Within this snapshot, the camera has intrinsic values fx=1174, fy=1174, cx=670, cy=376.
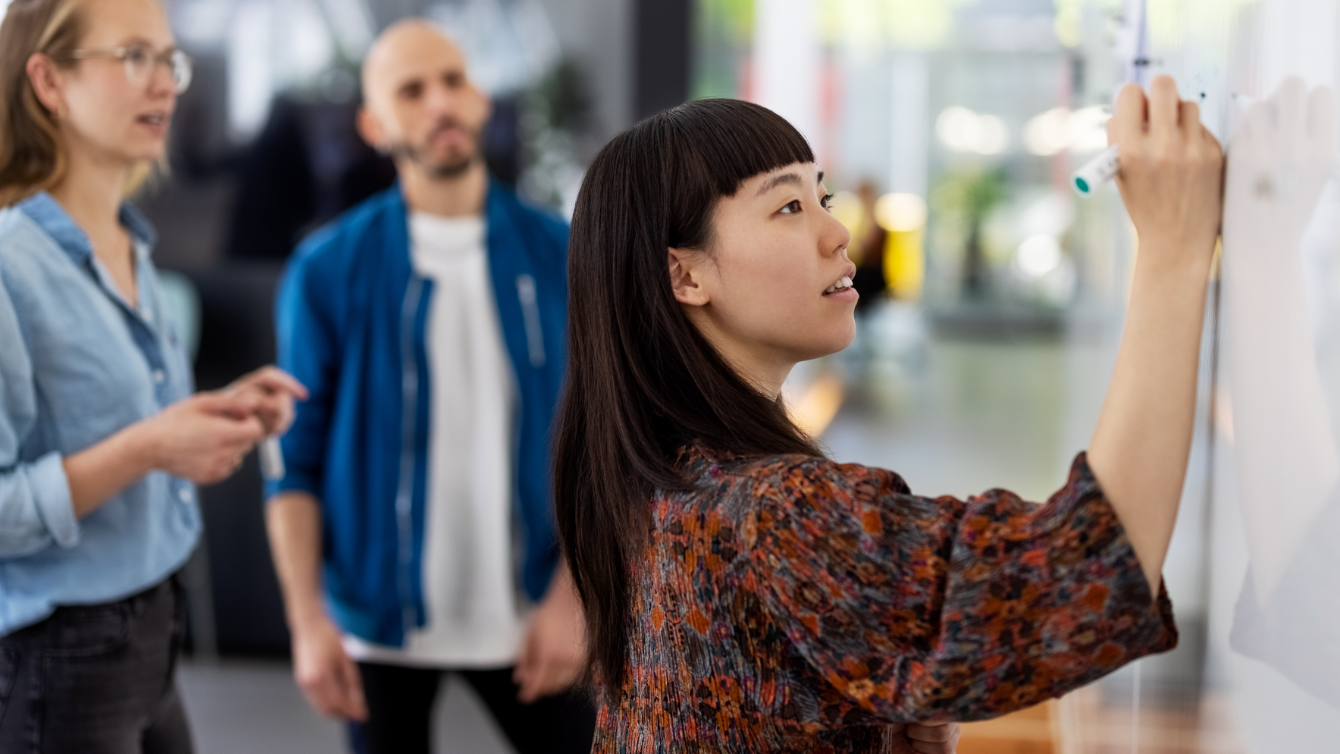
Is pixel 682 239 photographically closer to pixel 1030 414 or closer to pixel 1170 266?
pixel 1170 266

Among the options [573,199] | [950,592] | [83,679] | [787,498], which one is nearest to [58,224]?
[83,679]

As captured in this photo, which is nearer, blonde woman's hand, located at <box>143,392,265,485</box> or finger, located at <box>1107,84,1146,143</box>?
finger, located at <box>1107,84,1146,143</box>

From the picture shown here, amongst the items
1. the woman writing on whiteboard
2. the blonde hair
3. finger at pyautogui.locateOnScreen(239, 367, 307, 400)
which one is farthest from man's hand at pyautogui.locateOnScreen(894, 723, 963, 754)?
the blonde hair

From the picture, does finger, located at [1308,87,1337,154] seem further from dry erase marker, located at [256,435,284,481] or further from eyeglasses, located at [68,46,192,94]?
dry erase marker, located at [256,435,284,481]

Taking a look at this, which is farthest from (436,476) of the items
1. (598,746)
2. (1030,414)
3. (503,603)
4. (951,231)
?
(951,231)

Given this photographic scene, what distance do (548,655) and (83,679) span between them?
878 mm

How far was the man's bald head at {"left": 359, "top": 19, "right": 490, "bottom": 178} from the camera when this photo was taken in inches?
93.4

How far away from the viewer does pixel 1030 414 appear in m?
9.03

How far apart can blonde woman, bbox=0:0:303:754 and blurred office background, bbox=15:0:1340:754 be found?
911 millimetres

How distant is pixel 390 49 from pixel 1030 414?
7.47m

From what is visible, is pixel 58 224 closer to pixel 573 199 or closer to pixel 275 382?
pixel 275 382

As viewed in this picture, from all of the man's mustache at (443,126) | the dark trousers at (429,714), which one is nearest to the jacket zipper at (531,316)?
the man's mustache at (443,126)

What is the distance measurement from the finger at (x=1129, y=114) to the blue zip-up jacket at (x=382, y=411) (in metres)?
1.53

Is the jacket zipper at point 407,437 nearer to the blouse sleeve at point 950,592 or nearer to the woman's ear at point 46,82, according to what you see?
the woman's ear at point 46,82
